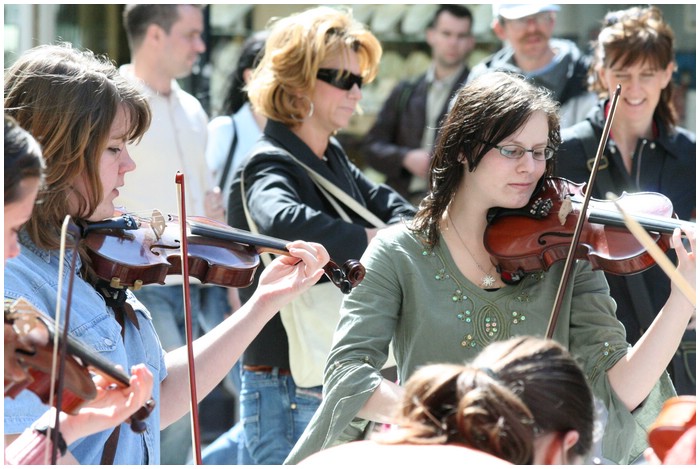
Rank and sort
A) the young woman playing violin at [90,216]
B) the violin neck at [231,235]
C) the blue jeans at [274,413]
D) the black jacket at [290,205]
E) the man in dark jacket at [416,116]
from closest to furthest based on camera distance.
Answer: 1. the young woman playing violin at [90,216]
2. the violin neck at [231,235]
3. the black jacket at [290,205]
4. the blue jeans at [274,413]
5. the man in dark jacket at [416,116]

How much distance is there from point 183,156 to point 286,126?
0.99 m

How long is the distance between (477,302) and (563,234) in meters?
0.28

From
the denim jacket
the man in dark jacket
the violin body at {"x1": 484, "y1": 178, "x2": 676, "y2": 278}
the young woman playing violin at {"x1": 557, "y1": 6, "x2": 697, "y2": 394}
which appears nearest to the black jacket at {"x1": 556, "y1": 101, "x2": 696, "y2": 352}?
the young woman playing violin at {"x1": 557, "y1": 6, "x2": 697, "y2": 394}

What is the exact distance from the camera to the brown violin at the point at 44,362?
1.69 m

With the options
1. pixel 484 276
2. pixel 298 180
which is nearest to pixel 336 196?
pixel 298 180

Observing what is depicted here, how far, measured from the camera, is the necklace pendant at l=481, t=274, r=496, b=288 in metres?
2.49

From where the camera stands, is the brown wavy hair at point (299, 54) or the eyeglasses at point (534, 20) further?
the eyeglasses at point (534, 20)

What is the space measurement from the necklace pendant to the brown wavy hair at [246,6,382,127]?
120 centimetres

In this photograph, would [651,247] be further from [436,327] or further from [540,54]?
[540,54]

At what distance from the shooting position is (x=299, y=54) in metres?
3.52

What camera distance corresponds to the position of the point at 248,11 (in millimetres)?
6504

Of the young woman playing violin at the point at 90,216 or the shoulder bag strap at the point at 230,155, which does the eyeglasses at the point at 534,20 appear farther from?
the young woman playing violin at the point at 90,216

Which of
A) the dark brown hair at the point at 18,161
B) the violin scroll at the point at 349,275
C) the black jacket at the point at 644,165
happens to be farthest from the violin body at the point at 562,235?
the dark brown hair at the point at 18,161

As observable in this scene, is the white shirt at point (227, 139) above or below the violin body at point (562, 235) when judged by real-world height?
below
